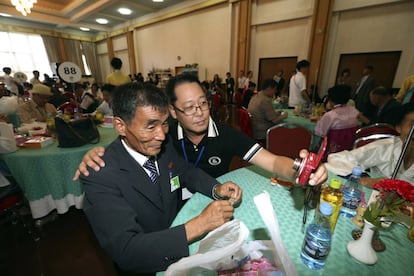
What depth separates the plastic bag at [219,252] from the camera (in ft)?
1.73

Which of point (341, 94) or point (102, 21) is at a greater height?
point (102, 21)

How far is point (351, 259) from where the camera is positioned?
711 millimetres

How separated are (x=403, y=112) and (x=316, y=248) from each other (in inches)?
56.8

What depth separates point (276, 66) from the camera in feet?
23.9

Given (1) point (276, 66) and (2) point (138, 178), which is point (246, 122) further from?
(1) point (276, 66)

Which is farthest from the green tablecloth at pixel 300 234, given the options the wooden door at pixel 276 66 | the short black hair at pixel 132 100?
the wooden door at pixel 276 66

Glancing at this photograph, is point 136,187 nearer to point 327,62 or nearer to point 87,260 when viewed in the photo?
point 87,260

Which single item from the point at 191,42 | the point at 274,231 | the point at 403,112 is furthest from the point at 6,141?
the point at 191,42

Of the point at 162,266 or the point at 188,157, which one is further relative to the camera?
the point at 188,157

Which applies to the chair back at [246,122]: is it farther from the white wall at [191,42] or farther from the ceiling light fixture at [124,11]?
the ceiling light fixture at [124,11]

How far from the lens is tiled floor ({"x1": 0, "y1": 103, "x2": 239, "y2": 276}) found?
1618 millimetres

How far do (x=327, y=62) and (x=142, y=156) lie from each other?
7.13m

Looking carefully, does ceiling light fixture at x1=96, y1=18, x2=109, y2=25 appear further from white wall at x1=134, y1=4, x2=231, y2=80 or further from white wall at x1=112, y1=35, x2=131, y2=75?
white wall at x1=134, y1=4, x2=231, y2=80

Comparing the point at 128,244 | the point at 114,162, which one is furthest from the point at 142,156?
the point at 128,244
